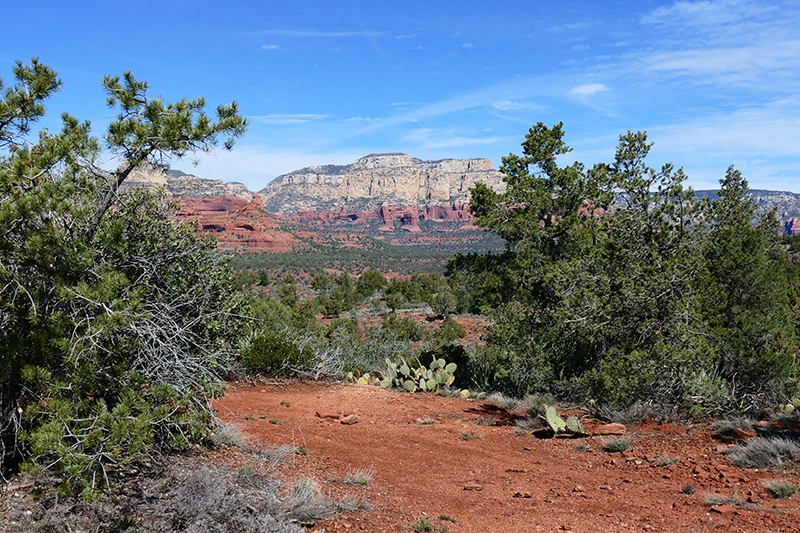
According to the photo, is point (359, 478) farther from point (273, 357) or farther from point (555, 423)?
point (273, 357)

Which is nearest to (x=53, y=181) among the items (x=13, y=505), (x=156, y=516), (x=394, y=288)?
(x=13, y=505)

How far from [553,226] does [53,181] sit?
395 inches

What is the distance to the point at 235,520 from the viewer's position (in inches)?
155

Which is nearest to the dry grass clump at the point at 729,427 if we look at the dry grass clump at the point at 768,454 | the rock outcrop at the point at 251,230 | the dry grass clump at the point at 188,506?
the dry grass clump at the point at 768,454

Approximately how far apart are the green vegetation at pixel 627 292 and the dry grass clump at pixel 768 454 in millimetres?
1670

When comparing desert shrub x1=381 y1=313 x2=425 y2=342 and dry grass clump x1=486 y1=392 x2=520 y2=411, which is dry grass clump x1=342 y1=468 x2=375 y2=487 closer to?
dry grass clump x1=486 y1=392 x2=520 y2=411

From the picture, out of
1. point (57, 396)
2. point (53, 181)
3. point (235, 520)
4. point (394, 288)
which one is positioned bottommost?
point (394, 288)

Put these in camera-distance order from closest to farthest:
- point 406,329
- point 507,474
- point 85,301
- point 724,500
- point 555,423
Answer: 1. point 85,301
2. point 724,500
3. point 507,474
4. point 555,423
5. point 406,329

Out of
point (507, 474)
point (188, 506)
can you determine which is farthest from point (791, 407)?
point (188, 506)

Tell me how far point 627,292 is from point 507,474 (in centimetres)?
399

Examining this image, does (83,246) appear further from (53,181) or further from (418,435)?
(418,435)

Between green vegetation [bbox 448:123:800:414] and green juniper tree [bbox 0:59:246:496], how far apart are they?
22.5 ft

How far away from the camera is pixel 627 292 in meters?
8.40

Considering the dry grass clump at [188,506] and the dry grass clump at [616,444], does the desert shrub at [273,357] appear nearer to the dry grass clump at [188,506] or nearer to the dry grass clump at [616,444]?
the dry grass clump at [188,506]
